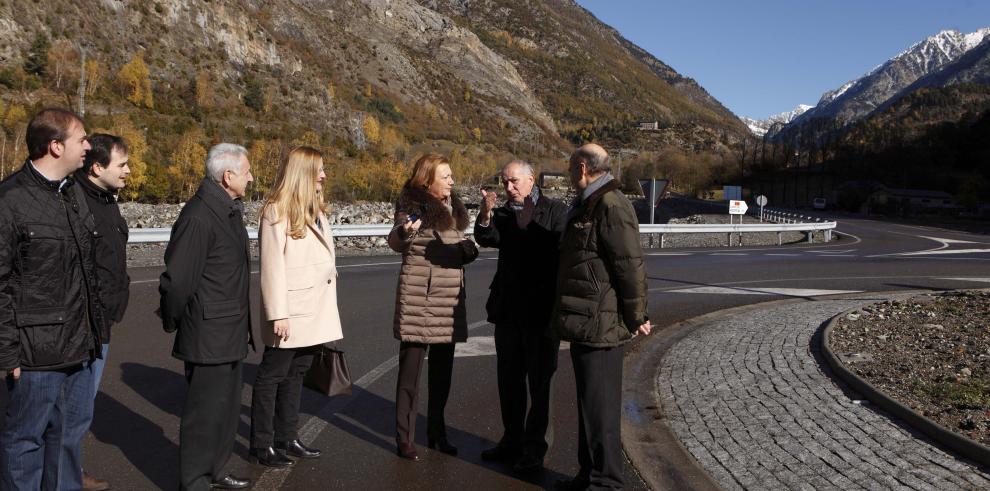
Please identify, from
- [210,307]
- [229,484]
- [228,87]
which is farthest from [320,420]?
[228,87]

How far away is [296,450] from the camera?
16.4ft

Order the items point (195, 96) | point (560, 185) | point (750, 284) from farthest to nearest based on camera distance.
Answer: point (560, 185)
point (195, 96)
point (750, 284)

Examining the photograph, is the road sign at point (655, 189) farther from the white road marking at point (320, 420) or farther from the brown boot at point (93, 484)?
the brown boot at point (93, 484)

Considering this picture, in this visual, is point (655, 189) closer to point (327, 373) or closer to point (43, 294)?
point (327, 373)

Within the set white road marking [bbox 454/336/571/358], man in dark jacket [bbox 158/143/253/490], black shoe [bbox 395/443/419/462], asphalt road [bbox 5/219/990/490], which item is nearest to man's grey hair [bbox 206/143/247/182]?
man in dark jacket [bbox 158/143/253/490]

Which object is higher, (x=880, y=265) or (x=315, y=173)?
(x=315, y=173)

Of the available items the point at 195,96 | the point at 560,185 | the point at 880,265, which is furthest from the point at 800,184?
the point at 880,265

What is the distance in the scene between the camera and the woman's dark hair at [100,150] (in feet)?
15.4

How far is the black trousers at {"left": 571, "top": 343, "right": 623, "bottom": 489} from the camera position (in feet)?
14.4

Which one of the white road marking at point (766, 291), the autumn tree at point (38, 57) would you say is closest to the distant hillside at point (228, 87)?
the autumn tree at point (38, 57)

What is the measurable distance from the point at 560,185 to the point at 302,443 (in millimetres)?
106181

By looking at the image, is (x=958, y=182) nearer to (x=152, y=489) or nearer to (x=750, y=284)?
(x=750, y=284)

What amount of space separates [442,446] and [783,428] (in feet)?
7.77

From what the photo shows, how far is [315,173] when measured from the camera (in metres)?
4.79
